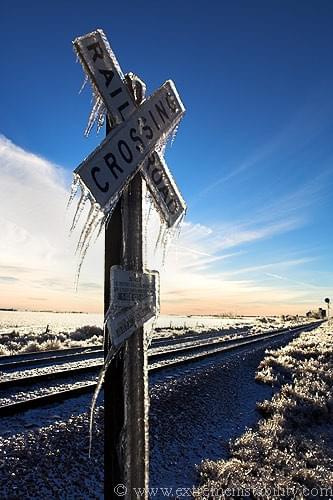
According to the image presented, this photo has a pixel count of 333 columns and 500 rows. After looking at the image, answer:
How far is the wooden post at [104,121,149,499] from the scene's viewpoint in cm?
278

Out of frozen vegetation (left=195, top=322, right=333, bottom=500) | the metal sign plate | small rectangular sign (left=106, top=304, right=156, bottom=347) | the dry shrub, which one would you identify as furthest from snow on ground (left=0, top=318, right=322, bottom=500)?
the dry shrub

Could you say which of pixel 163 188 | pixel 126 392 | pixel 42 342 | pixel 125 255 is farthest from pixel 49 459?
pixel 42 342

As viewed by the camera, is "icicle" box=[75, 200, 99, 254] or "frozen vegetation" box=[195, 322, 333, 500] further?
"frozen vegetation" box=[195, 322, 333, 500]

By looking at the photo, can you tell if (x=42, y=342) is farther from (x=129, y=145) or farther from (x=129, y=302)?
(x=129, y=145)

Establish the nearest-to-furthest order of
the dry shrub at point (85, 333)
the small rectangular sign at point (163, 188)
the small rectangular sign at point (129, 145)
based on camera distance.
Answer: the small rectangular sign at point (129, 145)
the small rectangular sign at point (163, 188)
the dry shrub at point (85, 333)

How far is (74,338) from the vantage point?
1412 inches

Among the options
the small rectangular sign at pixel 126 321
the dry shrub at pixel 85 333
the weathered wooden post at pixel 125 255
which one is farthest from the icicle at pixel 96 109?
the dry shrub at pixel 85 333

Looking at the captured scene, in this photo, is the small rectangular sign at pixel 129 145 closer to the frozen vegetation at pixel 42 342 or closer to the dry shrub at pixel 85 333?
the frozen vegetation at pixel 42 342

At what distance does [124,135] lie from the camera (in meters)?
2.71

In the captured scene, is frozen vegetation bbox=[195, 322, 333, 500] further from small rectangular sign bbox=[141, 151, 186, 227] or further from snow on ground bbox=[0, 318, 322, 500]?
small rectangular sign bbox=[141, 151, 186, 227]

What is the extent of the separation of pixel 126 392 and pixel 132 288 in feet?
2.40

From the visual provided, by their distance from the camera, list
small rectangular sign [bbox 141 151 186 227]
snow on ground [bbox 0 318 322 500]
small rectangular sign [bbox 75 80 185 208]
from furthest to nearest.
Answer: snow on ground [bbox 0 318 322 500], small rectangular sign [bbox 141 151 186 227], small rectangular sign [bbox 75 80 185 208]

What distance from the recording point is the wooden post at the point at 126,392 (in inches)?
110

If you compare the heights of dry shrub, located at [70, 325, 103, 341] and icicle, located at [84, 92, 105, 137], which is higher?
icicle, located at [84, 92, 105, 137]
